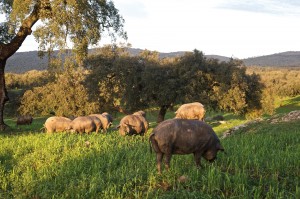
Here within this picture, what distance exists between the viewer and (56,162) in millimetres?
12062

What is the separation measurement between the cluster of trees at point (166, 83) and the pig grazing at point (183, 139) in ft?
70.2

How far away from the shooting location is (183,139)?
8.52m

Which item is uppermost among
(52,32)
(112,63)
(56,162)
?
(52,32)

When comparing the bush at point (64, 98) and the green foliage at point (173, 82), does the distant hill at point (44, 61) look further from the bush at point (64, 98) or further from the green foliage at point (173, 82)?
the green foliage at point (173, 82)

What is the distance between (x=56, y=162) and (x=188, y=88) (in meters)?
20.0

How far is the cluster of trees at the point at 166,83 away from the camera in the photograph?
3092cm

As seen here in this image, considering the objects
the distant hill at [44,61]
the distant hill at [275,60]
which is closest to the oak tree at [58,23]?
the distant hill at [44,61]

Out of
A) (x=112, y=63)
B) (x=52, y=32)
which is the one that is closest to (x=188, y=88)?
(x=112, y=63)

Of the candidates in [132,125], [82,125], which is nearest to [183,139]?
[132,125]

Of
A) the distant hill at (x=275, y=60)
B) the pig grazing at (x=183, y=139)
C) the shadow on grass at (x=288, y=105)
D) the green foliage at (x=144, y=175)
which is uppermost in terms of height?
the distant hill at (x=275, y=60)

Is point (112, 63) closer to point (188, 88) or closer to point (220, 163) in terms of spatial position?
point (188, 88)

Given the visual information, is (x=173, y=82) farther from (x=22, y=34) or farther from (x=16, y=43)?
(x=16, y=43)

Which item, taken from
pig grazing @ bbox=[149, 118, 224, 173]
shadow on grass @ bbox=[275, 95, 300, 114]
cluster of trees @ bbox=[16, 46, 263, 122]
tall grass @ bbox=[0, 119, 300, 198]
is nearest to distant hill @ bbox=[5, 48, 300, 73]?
shadow on grass @ bbox=[275, 95, 300, 114]

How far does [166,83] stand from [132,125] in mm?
12103
